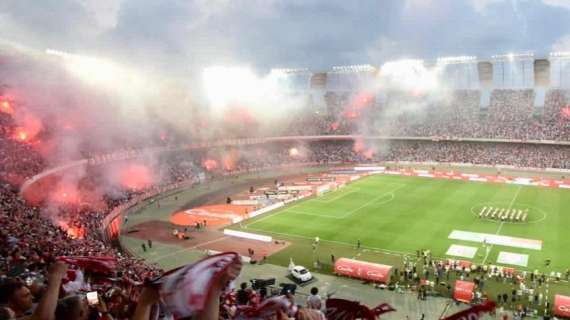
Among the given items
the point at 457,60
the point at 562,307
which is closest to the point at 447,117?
the point at 457,60

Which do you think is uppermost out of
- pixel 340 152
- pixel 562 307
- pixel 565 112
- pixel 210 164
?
pixel 565 112

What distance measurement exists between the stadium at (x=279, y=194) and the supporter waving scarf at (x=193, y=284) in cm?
Result: 1

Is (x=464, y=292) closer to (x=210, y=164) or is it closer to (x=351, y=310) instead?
(x=351, y=310)

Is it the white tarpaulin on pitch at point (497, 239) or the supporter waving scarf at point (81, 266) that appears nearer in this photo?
the supporter waving scarf at point (81, 266)

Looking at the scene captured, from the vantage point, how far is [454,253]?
100ft

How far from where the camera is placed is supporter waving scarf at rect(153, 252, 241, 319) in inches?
143

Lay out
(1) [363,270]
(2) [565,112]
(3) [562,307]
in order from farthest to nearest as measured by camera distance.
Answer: (2) [565,112], (1) [363,270], (3) [562,307]

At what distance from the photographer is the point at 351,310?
6695 mm

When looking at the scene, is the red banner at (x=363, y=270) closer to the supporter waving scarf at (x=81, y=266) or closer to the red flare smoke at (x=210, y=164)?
the supporter waving scarf at (x=81, y=266)

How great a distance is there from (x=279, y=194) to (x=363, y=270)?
24.7 meters

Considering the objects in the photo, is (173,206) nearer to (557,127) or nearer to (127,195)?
→ (127,195)

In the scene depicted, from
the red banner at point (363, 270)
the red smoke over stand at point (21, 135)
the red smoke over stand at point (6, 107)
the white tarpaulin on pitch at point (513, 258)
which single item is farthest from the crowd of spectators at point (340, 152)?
the white tarpaulin on pitch at point (513, 258)

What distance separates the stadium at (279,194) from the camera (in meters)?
7.89

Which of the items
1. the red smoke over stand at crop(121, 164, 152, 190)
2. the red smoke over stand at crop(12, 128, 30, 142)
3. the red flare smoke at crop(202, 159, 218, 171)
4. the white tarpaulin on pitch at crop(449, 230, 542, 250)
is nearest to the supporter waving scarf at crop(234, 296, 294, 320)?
the white tarpaulin on pitch at crop(449, 230, 542, 250)
